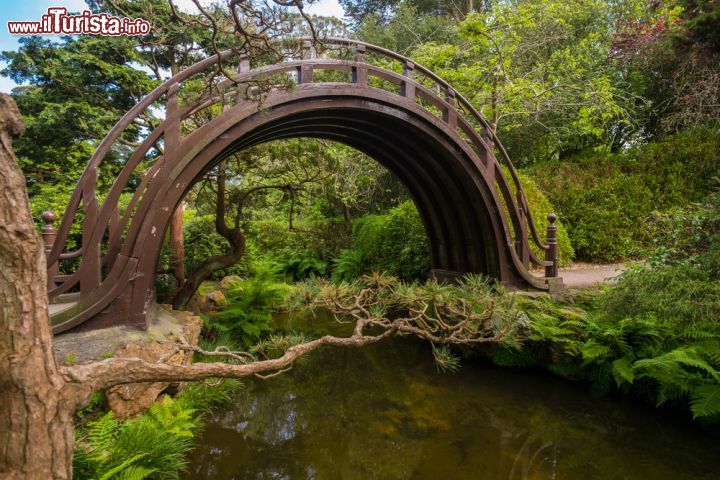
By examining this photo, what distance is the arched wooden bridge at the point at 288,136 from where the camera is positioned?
416 cm

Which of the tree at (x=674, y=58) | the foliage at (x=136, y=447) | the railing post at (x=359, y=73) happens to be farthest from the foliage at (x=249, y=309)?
the tree at (x=674, y=58)

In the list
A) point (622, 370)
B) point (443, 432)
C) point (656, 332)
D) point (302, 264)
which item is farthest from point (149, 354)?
point (302, 264)

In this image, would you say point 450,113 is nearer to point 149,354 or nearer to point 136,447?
point 149,354

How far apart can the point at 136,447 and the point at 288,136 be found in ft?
16.0

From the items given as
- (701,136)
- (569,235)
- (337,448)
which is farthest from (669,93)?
(337,448)

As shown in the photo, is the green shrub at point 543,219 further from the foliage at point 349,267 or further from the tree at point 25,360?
the tree at point 25,360

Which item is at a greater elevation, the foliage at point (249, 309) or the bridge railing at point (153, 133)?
the bridge railing at point (153, 133)

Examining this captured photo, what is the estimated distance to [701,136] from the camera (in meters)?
9.41

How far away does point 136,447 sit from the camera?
3.20 metres

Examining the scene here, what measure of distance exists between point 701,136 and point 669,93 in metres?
3.04

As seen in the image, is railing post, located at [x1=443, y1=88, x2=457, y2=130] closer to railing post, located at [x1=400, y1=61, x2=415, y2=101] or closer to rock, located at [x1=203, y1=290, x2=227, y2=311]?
railing post, located at [x1=400, y1=61, x2=415, y2=101]

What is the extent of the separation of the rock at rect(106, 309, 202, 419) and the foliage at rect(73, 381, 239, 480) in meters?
0.13

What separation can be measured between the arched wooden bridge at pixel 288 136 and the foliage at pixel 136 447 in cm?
113

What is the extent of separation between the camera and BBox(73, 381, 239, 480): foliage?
2.79 metres
